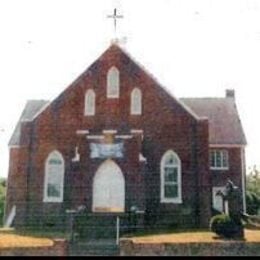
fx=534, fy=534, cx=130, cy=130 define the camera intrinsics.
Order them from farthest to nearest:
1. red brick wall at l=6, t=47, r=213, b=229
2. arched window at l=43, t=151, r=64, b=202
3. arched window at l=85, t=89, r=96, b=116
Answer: arched window at l=85, t=89, r=96, b=116, arched window at l=43, t=151, r=64, b=202, red brick wall at l=6, t=47, r=213, b=229

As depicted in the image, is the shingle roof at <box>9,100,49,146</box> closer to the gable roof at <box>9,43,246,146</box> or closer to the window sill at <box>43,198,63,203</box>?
the gable roof at <box>9,43,246,146</box>

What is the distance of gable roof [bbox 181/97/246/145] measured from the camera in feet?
128

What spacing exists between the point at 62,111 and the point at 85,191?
17.3 feet

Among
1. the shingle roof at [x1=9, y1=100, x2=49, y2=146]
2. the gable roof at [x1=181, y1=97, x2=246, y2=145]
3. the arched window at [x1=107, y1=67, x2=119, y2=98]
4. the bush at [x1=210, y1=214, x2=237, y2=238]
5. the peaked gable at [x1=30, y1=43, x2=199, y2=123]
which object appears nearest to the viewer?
the bush at [x1=210, y1=214, x2=237, y2=238]

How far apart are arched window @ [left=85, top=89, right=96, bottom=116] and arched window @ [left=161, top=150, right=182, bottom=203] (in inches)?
209

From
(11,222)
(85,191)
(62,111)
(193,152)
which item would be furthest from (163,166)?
(11,222)

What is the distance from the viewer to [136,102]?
3300 centimetres

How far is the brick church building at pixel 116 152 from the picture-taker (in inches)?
1228

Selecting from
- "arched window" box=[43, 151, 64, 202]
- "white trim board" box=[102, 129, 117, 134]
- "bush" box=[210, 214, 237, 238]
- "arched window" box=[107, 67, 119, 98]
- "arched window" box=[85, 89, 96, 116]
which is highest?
"arched window" box=[107, 67, 119, 98]

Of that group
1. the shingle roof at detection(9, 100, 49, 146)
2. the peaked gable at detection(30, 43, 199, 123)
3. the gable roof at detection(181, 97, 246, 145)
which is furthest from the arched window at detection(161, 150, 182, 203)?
the shingle roof at detection(9, 100, 49, 146)

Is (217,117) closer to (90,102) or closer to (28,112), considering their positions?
(90,102)

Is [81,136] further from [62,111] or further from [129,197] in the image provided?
[129,197]

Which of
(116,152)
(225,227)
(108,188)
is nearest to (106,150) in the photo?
(116,152)

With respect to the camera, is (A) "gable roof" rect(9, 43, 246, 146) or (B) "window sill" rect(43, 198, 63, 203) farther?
(A) "gable roof" rect(9, 43, 246, 146)
